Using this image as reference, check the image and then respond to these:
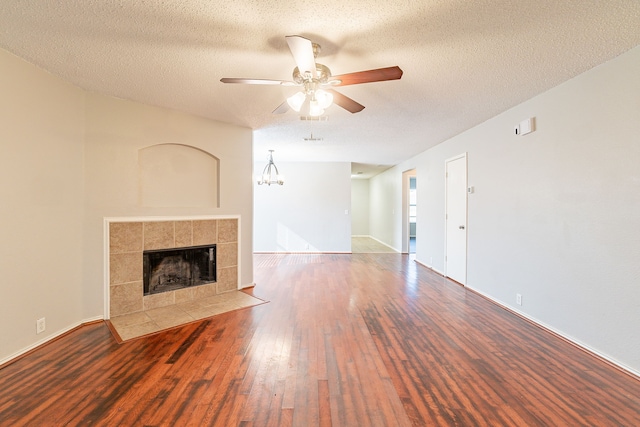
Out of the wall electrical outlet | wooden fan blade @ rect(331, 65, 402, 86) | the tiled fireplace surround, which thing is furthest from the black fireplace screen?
wooden fan blade @ rect(331, 65, 402, 86)

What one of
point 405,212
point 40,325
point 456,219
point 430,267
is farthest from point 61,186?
point 405,212

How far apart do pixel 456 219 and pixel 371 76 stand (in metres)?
3.62

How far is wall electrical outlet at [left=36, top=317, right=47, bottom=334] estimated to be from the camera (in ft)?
8.25

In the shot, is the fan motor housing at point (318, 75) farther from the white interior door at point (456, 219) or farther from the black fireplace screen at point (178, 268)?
the white interior door at point (456, 219)

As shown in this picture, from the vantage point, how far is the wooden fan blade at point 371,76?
186cm

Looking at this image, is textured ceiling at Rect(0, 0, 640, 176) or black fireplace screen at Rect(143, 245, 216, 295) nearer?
textured ceiling at Rect(0, 0, 640, 176)

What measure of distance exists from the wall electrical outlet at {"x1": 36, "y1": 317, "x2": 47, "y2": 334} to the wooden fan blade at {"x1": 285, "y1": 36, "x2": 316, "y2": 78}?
3.24m

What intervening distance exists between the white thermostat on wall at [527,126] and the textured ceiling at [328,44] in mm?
259

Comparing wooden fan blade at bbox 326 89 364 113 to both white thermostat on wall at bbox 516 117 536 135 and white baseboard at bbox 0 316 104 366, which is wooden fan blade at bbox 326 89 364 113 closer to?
white thermostat on wall at bbox 516 117 536 135

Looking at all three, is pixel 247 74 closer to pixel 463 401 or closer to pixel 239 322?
pixel 239 322

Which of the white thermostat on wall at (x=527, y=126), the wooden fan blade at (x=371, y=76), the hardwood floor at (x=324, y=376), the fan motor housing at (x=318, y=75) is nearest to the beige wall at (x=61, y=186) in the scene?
the hardwood floor at (x=324, y=376)

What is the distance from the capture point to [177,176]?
3760mm

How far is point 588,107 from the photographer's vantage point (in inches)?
97.5

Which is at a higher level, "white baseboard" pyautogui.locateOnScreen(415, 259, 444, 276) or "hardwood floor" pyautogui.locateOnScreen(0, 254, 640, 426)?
"white baseboard" pyautogui.locateOnScreen(415, 259, 444, 276)
